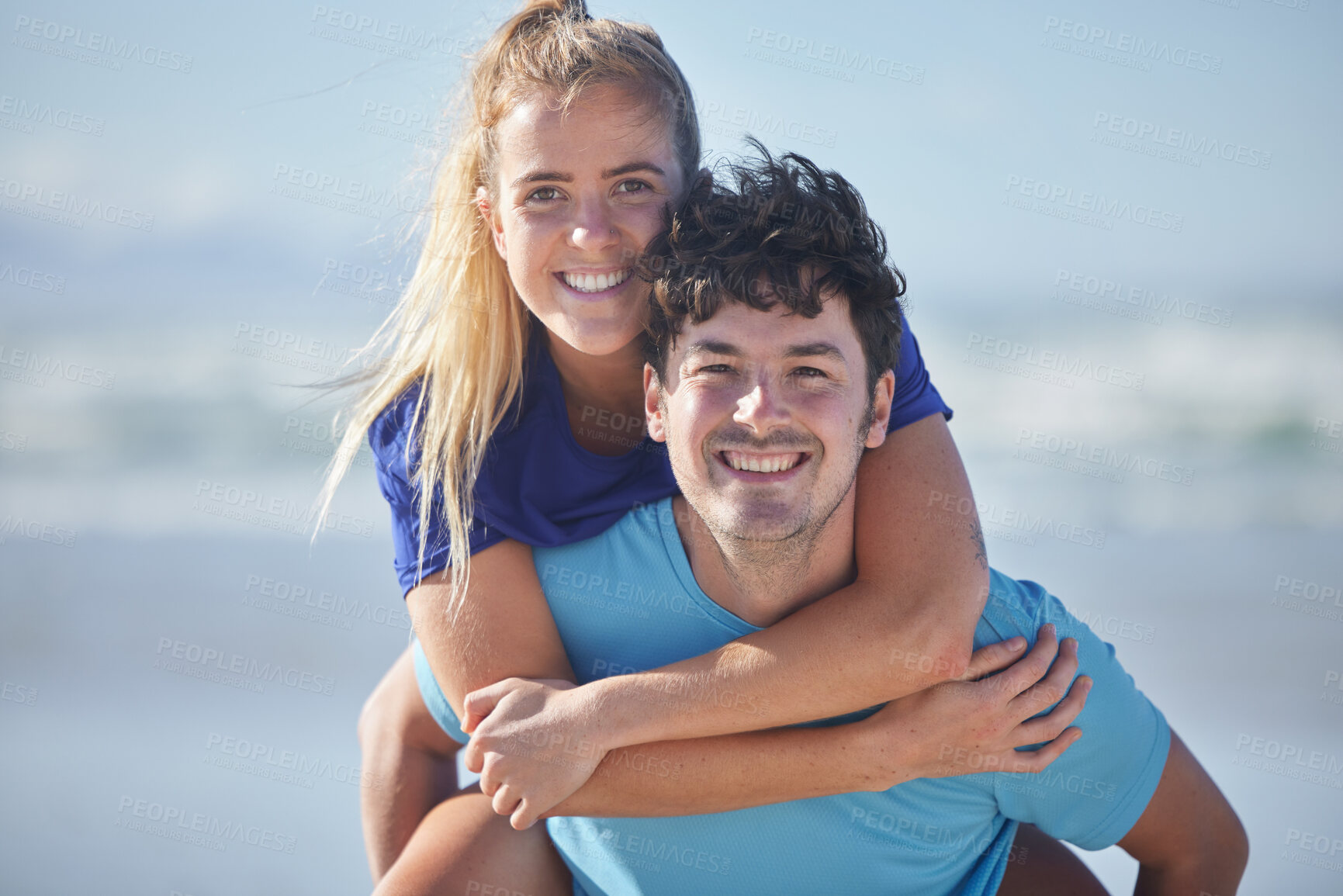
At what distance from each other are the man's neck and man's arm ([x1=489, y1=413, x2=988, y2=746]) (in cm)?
9

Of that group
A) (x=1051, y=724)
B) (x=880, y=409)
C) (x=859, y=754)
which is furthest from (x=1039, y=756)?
(x=880, y=409)

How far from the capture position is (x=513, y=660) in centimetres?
281

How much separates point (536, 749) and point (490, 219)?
5.24ft

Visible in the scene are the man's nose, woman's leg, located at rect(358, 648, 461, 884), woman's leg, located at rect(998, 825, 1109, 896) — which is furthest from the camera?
woman's leg, located at rect(358, 648, 461, 884)

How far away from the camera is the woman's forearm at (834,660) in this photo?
255cm

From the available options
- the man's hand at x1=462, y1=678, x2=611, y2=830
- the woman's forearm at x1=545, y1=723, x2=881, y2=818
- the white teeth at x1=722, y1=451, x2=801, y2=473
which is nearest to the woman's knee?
the man's hand at x1=462, y1=678, x2=611, y2=830

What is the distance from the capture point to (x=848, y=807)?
107 inches

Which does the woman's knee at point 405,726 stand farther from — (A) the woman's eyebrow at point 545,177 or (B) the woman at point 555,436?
(A) the woman's eyebrow at point 545,177

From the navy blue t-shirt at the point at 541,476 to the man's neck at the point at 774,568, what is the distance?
300 millimetres

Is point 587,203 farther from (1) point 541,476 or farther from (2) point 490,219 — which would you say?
(1) point 541,476

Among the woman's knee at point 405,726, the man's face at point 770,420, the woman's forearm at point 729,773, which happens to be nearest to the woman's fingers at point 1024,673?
the woman's forearm at point 729,773

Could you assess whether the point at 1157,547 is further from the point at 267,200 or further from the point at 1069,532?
the point at 267,200

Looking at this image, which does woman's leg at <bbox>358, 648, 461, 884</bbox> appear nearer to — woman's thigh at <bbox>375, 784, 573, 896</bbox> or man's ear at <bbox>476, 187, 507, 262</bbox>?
woman's thigh at <bbox>375, 784, 573, 896</bbox>

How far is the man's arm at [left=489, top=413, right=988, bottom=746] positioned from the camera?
8.36 ft
